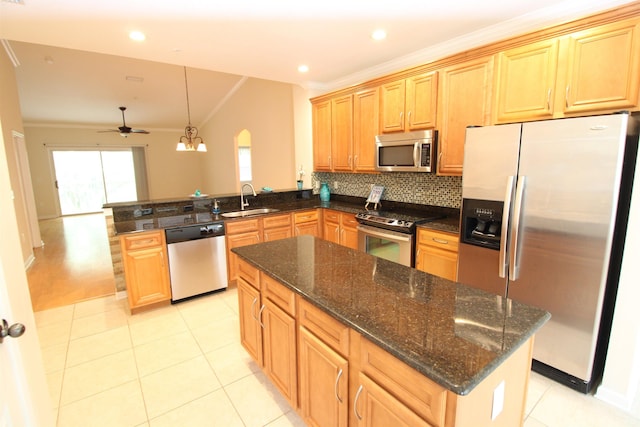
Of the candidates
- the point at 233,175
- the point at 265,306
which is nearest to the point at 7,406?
the point at 265,306

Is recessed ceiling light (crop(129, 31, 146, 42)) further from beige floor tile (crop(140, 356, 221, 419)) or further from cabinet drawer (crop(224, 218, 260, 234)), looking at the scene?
beige floor tile (crop(140, 356, 221, 419))

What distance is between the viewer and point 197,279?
336 cm

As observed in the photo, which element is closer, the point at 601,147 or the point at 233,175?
the point at 601,147

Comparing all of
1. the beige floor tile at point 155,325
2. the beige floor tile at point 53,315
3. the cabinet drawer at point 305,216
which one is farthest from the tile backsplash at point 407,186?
the beige floor tile at point 53,315

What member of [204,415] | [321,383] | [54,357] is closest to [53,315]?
[54,357]

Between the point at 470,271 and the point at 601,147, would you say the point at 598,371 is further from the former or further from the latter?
the point at 601,147

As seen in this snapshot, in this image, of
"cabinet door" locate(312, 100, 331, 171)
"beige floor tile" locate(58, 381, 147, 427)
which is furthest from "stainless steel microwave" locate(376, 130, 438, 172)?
"beige floor tile" locate(58, 381, 147, 427)

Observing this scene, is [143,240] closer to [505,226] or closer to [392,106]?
[392,106]

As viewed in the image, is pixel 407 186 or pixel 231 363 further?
pixel 407 186

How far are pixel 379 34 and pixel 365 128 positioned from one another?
43.6 inches

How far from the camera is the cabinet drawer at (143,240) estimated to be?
2.91 metres

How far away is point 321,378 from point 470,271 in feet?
5.17

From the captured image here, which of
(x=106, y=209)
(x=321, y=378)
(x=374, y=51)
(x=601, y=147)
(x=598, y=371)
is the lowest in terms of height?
(x=598, y=371)

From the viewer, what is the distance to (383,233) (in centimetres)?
323
